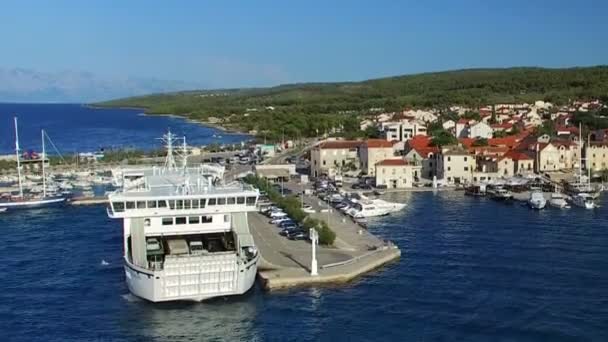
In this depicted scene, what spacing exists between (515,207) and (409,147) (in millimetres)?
18694

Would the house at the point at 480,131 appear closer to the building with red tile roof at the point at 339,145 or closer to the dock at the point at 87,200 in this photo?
the building with red tile roof at the point at 339,145

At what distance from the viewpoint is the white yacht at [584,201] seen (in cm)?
4444

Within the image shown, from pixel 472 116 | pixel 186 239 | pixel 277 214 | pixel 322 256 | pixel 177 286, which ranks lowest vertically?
pixel 322 256

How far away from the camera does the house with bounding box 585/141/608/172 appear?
5884 centimetres

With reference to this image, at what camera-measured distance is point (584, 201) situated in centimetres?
4484

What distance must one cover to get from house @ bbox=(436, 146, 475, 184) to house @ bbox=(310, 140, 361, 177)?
8297mm

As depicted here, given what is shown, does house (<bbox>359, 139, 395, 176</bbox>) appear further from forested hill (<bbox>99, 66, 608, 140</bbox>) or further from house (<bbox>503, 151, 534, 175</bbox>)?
forested hill (<bbox>99, 66, 608, 140</bbox>)

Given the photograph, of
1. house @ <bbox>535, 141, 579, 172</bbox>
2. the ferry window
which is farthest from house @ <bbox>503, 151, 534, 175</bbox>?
the ferry window

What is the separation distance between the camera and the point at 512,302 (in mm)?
24875

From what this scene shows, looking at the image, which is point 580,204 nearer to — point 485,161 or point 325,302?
point 485,161

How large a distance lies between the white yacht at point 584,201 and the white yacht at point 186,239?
25221mm

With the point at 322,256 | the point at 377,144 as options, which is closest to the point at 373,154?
the point at 377,144

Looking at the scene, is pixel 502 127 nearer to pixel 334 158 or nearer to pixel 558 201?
pixel 334 158

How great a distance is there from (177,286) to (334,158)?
3766 cm
